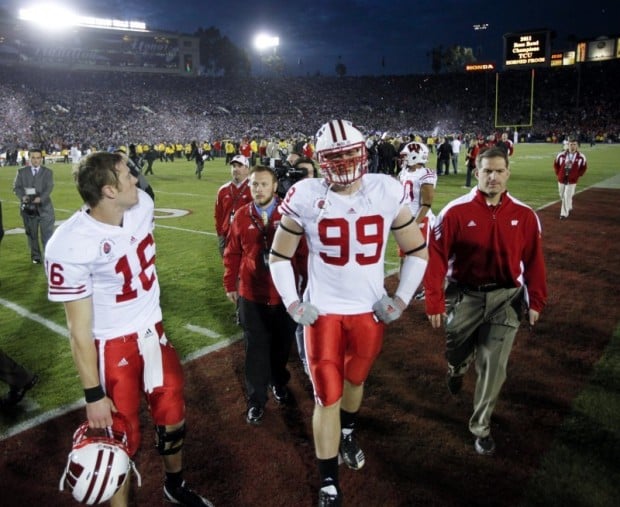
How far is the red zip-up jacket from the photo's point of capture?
4227 mm

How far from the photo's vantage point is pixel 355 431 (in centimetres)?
404

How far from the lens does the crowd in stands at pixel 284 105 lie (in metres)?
52.5

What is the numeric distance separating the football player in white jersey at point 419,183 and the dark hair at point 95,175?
5045 millimetres

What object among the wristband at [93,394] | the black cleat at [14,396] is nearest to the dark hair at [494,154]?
the wristband at [93,394]

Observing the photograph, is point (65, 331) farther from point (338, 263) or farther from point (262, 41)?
point (262, 41)

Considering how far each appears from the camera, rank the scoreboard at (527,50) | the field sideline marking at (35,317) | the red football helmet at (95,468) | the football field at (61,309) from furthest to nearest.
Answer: the scoreboard at (527,50) < the field sideline marking at (35,317) < the football field at (61,309) < the red football helmet at (95,468)

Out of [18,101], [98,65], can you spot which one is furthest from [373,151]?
[98,65]

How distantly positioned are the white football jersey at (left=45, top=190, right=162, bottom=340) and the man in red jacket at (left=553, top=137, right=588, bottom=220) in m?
11.3

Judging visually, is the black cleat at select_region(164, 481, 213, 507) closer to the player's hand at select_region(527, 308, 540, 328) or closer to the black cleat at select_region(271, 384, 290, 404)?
the black cleat at select_region(271, 384, 290, 404)

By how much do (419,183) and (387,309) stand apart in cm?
455

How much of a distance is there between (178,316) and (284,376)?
2442mm

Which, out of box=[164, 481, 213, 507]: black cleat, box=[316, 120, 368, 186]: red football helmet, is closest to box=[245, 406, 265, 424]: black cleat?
box=[164, 481, 213, 507]: black cleat

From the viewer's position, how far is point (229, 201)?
19.2 ft

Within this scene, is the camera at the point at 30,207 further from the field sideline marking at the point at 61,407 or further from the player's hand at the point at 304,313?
the player's hand at the point at 304,313
